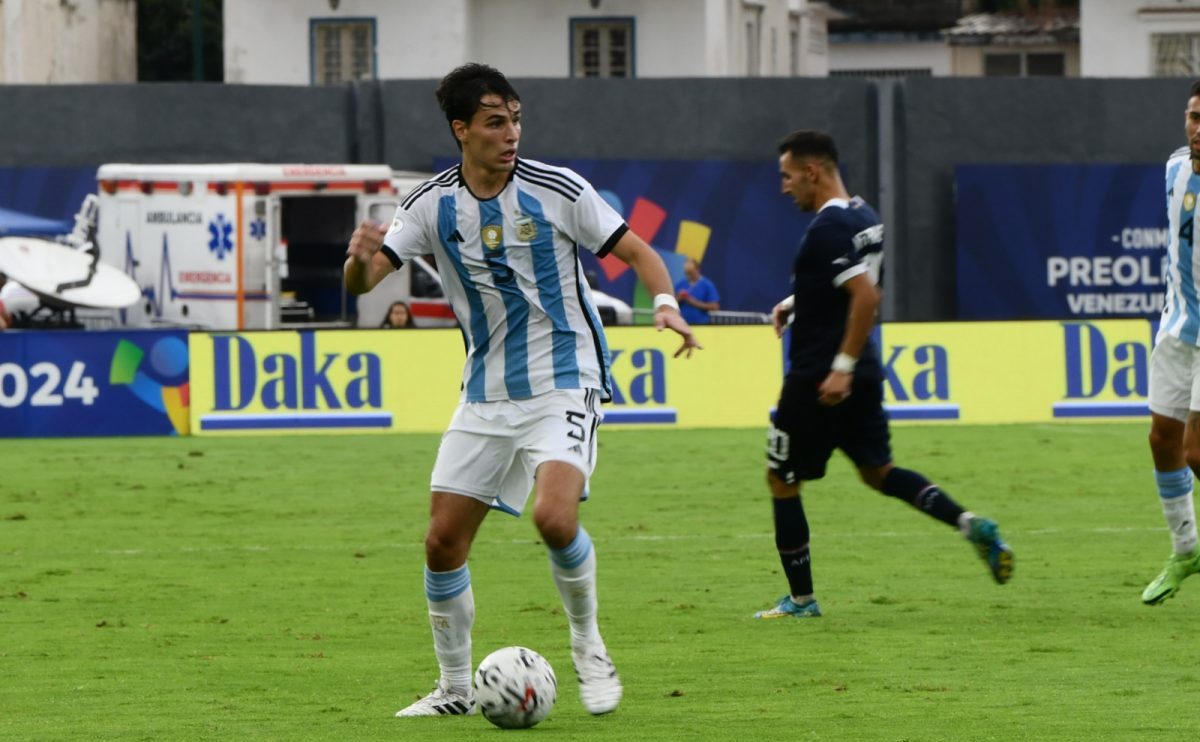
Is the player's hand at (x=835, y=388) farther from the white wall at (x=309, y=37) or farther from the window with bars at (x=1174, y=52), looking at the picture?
the window with bars at (x=1174, y=52)

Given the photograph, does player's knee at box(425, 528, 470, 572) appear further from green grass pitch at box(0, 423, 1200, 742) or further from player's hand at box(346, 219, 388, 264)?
player's hand at box(346, 219, 388, 264)

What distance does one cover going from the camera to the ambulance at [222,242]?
30516 millimetres

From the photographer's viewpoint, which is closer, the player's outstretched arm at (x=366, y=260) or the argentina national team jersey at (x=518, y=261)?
the player's outstretched arm at (x=366, y=260)

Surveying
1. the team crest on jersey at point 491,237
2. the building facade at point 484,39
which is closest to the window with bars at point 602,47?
the building facade at point 484,39

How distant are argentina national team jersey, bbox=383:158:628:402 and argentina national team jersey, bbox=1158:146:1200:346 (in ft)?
11.1

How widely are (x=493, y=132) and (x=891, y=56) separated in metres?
66.0

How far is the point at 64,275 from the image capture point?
96.2 ft

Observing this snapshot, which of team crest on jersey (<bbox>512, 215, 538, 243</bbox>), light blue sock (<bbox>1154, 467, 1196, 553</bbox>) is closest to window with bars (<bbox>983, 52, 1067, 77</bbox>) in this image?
light blue sock (<bbox>1154, 467, 1196, 553</bbox>)

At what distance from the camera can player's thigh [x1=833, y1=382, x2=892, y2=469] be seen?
9789 millimetres

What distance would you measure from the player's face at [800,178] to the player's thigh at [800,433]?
809 mm

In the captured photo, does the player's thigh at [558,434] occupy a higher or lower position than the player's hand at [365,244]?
lower

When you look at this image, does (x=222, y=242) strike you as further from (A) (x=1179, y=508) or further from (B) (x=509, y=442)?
(B) (x=509, y=442)

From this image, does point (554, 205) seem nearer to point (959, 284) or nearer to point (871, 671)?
point (871, 671)

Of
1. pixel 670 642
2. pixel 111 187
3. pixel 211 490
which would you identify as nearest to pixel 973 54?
pixel 111 187
